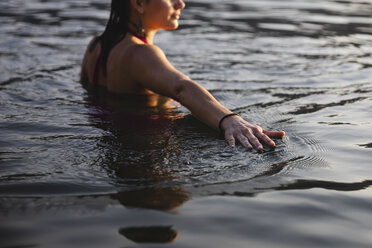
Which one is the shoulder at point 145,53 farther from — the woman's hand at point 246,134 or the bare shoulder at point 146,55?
the woman's hand at point 246,134

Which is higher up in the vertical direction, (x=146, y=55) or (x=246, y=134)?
(x=146, y=55)

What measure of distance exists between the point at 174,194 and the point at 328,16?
7476mm

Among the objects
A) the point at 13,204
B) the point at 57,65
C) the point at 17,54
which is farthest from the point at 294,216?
the point at 17,54

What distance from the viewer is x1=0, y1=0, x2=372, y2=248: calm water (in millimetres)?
2020

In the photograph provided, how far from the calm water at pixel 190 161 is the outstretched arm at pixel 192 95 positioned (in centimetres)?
10

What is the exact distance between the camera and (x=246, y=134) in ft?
9.85

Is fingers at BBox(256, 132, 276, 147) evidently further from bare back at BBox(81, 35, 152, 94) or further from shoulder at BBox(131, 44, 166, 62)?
bare back at BBox(81, 35, 152, 94)

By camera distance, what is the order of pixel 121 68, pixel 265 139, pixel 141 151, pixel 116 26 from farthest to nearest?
pixel 116 26 < pixel 121 68 < pixel 265 139 < pixel 141 151

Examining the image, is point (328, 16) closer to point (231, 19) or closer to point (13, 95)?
point (231, 19)

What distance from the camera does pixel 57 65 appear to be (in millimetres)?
5477

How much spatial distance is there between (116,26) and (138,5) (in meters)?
0.25

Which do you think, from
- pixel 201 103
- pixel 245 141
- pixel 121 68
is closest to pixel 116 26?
pixel 121 68

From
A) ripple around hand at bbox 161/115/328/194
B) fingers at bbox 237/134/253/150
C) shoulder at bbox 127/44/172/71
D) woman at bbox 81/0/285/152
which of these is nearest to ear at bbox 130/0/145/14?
woman at bbox 81/0/285/152

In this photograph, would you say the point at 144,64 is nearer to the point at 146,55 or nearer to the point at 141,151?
the point at 146,55
